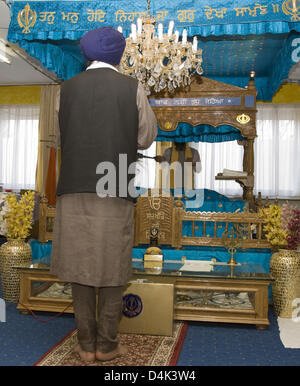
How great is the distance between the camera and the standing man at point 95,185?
7.00ft

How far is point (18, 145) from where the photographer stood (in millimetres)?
9484

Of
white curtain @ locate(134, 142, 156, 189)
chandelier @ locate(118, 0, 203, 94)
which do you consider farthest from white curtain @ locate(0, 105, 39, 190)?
chandelier @ locate(118, 0, 203, 94)

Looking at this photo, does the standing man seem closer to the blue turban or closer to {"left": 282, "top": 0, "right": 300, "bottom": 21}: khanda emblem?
the blue turban

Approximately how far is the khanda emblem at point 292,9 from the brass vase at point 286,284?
76.9 inches

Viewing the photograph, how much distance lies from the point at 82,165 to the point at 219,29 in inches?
88.7

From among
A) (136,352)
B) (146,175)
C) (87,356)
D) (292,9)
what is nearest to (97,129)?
(87,356)

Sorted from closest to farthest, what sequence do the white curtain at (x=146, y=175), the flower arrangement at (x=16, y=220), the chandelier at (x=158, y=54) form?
the flower arrangement at (x=16, y=220) < the chandelier at (x=158, y=54) < the white curtain at (x=146, y=175)

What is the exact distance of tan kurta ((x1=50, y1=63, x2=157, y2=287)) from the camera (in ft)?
7.05

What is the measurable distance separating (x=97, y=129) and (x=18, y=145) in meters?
7.84

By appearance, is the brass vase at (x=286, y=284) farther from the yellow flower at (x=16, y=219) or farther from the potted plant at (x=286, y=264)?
the yellow flower at (x=16, y=219)

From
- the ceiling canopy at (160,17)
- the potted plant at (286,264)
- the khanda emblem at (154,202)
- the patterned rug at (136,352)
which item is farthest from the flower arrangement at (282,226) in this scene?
the ceiling canopy at (160,17)

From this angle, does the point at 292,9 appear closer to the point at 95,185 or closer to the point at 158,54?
the point at 158,54

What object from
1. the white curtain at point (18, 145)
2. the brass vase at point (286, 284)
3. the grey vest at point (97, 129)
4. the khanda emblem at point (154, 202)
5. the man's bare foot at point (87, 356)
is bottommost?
the man's bare foot at point (87, 356)

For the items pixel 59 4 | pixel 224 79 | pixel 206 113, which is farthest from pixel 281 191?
pixel 59 4
